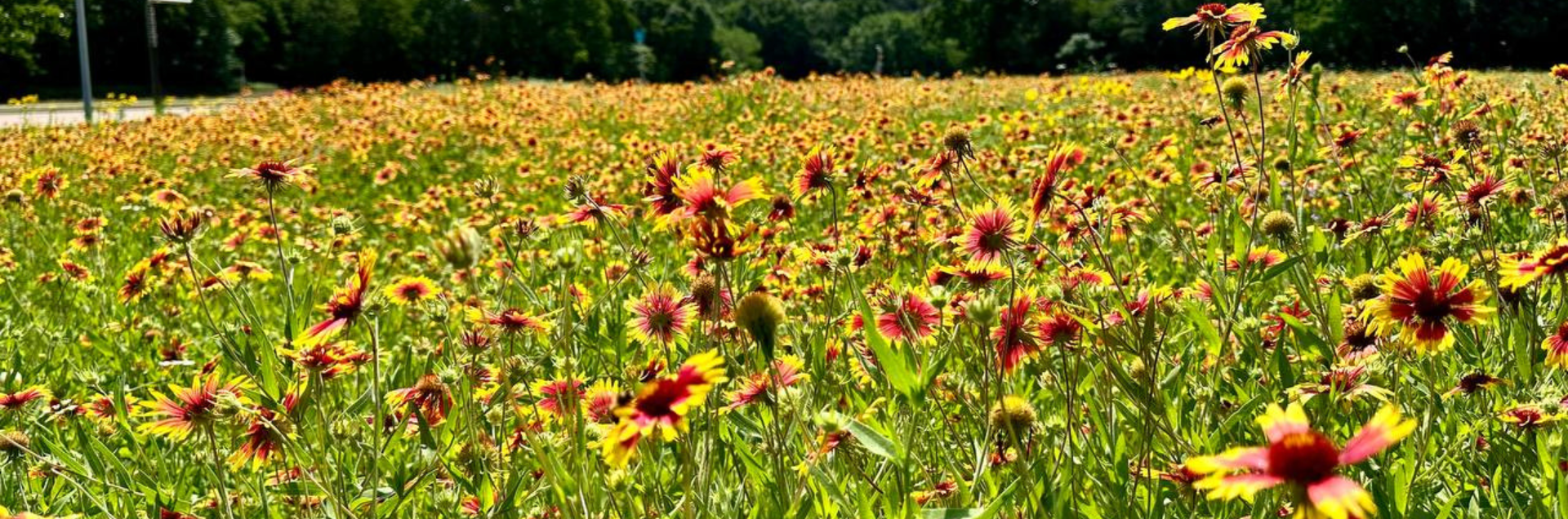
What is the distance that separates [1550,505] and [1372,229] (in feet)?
2.25

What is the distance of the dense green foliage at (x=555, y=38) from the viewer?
29.0 metres

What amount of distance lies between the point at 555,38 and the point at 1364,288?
39961 mm

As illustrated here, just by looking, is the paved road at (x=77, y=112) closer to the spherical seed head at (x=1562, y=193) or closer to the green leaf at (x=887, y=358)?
the green leaf at (x=887, y=358)

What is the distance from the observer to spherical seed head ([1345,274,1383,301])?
59.4 inches

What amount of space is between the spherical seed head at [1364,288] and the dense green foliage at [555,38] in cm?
2381

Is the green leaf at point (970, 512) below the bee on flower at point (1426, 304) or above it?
below

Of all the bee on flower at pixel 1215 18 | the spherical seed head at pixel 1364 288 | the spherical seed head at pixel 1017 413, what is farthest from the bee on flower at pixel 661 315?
the spherical seed head at pixel 1364 288

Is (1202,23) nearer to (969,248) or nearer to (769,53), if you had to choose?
(969,248)

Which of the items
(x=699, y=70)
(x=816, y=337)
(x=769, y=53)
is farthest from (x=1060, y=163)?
(x=769, y=53)

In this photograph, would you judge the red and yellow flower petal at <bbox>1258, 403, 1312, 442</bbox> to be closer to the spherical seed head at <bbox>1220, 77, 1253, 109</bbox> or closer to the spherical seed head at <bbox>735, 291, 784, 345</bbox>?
the spherical seed head at <bbox>735, 291, 784, 345</bbox>

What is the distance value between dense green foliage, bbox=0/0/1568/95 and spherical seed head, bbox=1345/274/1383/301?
23806 millimetres

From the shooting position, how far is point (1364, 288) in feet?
5.03

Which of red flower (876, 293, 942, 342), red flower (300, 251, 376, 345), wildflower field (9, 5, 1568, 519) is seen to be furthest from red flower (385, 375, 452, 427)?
red flower (876, 293, 942, 342)

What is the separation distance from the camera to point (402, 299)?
1.78 metres
